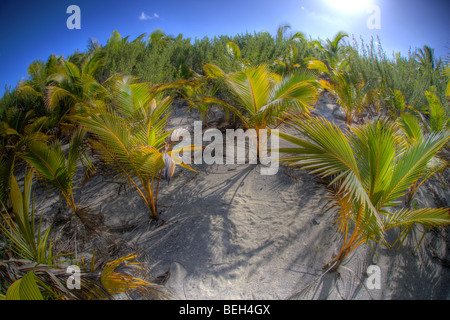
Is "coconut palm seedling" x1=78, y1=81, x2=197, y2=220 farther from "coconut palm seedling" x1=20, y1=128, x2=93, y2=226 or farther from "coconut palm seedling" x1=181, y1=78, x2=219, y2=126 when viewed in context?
"coconut palm seedling" x1=181, y1=78, x2=219, y2=126

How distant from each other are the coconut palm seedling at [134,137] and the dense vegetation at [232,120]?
0.6 inches

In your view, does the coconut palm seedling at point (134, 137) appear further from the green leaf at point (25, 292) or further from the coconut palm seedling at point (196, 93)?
the coconut palm seedling at point (196, 93)

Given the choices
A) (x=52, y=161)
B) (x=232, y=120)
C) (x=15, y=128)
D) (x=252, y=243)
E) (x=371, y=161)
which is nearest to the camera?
(x=371, y=161)

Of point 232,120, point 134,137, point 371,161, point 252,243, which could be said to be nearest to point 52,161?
point 134,137

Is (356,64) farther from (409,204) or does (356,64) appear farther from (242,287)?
(242,287)

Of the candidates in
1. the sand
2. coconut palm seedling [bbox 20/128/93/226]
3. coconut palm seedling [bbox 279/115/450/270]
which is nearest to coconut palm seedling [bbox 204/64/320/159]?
the sand

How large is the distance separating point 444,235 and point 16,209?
4.80 m

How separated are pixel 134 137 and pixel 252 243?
1.94 meters

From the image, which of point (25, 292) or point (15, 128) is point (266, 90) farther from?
point (15, 128)

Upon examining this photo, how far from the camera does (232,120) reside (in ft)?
16.7

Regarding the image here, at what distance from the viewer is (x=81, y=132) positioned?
9.36ft

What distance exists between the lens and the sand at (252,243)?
228 cm

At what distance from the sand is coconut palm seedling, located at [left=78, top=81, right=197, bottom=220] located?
517 mm

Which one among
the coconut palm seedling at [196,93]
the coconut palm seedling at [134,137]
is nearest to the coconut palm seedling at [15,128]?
the coconut palm seedling at [134,137]
